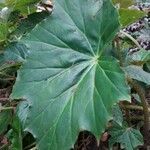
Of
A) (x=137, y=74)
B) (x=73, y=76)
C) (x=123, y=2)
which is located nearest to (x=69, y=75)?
(x=73, y=76)

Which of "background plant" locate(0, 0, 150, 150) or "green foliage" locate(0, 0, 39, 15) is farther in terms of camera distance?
"green foliage" locate(0, 0, 39, 15)

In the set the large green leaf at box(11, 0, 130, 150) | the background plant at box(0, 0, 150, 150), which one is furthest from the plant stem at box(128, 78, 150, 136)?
the large green leaf at box(11, 0, 130, 150)

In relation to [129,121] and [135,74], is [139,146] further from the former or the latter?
[135,74]

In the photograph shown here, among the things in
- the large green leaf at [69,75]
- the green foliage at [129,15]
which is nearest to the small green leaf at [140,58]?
the green foliage at [129,15]

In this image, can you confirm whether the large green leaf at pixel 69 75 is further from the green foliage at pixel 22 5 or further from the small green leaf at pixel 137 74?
the green foliage at pixel 22 5

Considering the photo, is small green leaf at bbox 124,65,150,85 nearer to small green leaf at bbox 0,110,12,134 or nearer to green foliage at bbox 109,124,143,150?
green foliage at bbox 109,124,143,150
